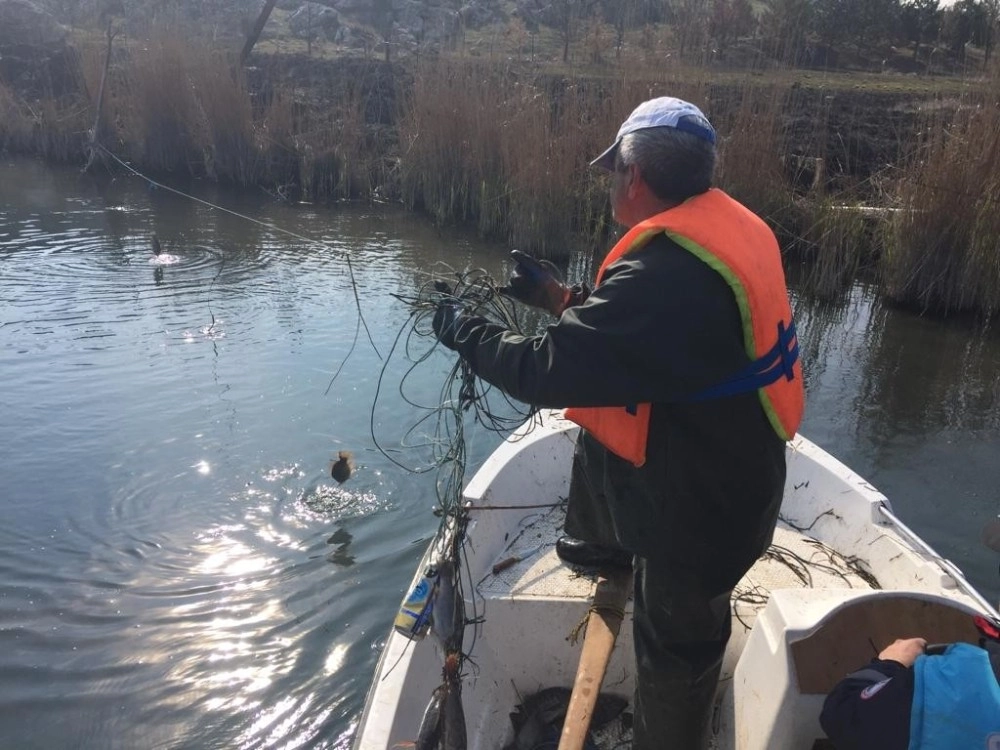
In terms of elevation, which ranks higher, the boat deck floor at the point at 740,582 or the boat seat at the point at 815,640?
the boat seat at the point at 815,640

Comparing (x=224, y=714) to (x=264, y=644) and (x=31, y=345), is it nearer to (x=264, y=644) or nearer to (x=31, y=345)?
(x=264, y=644)

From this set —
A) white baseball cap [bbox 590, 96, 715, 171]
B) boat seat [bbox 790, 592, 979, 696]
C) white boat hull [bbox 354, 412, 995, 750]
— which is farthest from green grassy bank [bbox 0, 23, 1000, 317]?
white baseball cap [bbox 590, 96, 715, 171]

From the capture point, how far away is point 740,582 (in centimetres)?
308

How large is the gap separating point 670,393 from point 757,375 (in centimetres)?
24

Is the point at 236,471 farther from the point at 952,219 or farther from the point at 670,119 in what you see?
the point at 952,219

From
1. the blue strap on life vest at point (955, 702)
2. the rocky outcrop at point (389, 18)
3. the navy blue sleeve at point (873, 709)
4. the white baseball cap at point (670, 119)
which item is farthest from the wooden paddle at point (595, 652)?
the rocky outcrop at point (389, 18)

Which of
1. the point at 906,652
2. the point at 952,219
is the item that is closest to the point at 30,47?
the point at 952,219

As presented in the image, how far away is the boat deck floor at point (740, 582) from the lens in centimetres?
273

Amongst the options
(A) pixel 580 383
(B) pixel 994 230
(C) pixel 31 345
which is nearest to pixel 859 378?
(B) pixel 994 230

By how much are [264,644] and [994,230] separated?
8123 mm

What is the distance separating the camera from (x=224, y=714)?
3.27 meters

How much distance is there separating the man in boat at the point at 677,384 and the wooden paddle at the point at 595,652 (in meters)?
0.16

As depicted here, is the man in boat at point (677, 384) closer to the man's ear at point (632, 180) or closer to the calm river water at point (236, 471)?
the man's ear at point (632, 180)

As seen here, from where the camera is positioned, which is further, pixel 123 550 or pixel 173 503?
pixel 173 503
